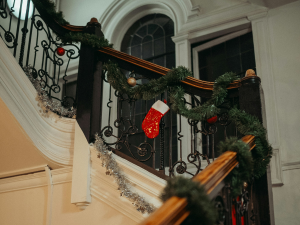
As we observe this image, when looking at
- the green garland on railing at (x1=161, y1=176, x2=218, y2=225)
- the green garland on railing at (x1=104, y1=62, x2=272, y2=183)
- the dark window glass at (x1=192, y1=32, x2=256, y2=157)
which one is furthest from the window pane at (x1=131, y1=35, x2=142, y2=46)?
the green garland on railing at (x1=161, y1=176, x2=218, y2=225)

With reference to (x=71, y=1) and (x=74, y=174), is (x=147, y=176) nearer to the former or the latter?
(x=74, y=174)

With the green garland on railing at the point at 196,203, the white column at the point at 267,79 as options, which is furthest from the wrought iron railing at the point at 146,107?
the white column at the point at 267,79

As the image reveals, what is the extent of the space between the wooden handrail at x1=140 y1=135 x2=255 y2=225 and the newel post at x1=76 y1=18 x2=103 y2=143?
1.44m

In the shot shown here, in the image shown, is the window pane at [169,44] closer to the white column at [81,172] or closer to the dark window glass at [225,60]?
the dark window glass at [225,60]

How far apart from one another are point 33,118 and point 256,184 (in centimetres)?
194

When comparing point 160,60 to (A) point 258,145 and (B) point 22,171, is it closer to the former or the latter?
(B) point 22,171

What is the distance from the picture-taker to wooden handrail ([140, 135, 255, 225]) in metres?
0.97

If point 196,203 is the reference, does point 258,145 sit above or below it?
above

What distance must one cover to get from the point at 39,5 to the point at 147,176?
6.85ft

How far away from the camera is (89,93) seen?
2.82m

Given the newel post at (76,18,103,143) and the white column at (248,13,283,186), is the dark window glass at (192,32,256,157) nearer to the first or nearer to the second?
the white column at (248,13,283,186)

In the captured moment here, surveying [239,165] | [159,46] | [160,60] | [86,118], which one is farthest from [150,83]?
[159,46]

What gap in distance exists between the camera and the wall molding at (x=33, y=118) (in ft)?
8.35

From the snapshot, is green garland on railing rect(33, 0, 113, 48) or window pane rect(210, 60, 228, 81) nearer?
green garland on railing rect(33, 0, 113, 48)
